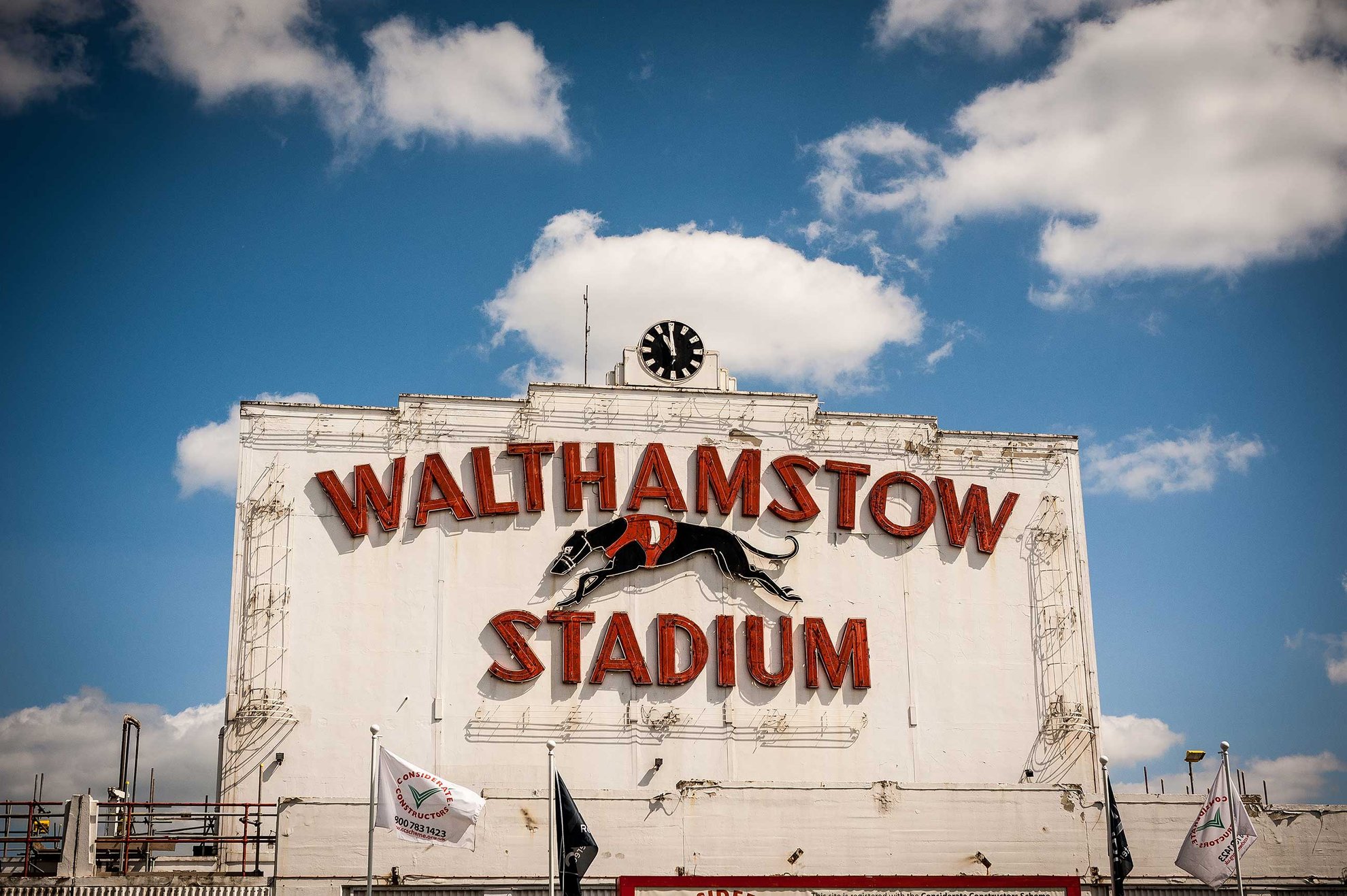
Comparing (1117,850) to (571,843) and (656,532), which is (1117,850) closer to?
(571,843)

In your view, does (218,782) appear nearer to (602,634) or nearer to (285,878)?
(285,878)

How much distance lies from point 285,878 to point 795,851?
1227cm

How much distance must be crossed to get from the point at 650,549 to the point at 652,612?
5.90ft

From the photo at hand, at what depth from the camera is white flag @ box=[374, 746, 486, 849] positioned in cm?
2972

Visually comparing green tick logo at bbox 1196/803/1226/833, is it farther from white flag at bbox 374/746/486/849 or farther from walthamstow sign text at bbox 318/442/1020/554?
white flag at bbox 374/746/486/849

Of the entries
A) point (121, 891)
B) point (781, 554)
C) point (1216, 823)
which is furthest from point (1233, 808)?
point (121, 891)

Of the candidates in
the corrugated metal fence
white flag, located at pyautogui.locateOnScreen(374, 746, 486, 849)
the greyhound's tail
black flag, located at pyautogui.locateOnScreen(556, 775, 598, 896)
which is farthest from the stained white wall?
white flag, located at pyautogui.locateOnScreen(374, 746, 486, 849)

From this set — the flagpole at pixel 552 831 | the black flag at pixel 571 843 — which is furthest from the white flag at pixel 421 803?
the black flag at pixel 571 843

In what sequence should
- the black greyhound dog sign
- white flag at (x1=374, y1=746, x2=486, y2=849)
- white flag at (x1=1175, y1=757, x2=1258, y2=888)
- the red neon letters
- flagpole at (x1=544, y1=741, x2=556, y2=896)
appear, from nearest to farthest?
white flag at (x1=374, y1=746, x2=486, y2=849) < flagpole at (x1=544, y1=741, x2=556, y2=896) < white flag at (x1=1175, y1=757, x2=1258, y2=888) < the red neon letters < the black greyhound dog sign

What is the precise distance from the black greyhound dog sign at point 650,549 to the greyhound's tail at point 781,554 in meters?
0.02

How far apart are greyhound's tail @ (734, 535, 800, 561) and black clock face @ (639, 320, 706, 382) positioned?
543cm

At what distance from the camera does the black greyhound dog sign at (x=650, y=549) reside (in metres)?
39.8

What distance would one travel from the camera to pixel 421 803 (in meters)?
29.8

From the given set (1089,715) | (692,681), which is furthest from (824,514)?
(1089,715)
